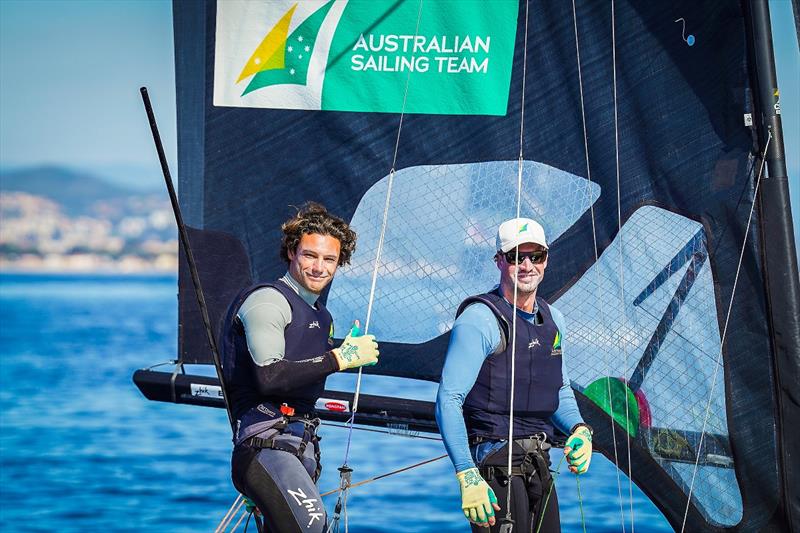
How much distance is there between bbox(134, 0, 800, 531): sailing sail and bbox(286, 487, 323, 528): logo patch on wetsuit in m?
1.19

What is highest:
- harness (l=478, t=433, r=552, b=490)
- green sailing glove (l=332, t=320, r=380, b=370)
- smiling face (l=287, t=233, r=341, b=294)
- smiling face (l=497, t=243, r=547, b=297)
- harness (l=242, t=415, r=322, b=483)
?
smiling face (l=287, t=233, r=341, b=294)

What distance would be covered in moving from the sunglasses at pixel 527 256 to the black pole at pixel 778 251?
42.9 inches

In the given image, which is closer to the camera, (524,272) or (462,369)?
(462,369)

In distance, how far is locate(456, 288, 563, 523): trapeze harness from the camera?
3.58 meters

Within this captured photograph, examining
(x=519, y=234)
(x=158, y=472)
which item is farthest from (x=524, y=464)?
(x=158, y=472)

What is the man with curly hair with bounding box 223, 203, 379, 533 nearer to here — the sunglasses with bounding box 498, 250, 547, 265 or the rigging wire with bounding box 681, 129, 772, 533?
the sunglasses with bounding box 498, 250, 547, 265

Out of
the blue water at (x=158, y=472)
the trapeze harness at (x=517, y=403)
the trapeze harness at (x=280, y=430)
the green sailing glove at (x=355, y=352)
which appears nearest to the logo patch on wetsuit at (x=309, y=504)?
the trapeze harness at (x=280, y=430)

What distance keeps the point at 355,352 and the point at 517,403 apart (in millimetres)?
532

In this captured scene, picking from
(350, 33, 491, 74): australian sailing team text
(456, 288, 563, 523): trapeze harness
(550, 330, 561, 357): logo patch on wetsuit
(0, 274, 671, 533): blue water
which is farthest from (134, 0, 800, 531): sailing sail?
(0, 274, 671, 533): blue water

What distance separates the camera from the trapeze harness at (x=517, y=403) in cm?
358

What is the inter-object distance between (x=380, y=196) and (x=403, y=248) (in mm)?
248

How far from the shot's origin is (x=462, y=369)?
11.5 ft

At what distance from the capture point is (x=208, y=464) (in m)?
11.7

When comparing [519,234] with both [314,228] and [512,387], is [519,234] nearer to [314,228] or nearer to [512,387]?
[512,387]
